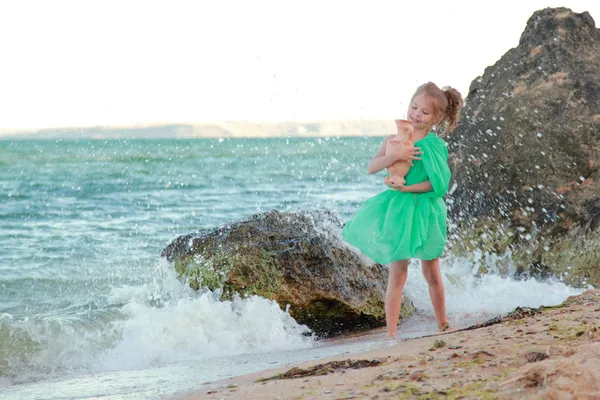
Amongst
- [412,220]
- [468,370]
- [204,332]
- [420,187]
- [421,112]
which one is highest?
[421,112]

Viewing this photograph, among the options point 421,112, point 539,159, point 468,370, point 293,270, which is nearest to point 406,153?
point 421,112

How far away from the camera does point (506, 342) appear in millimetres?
3215

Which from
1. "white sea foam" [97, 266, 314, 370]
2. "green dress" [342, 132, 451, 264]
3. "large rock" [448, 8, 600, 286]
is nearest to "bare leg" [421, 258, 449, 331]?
"green dress" [342, 132, 451, 264]

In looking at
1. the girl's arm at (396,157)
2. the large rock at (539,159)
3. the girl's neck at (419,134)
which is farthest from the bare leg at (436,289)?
the large rock at (539,159)

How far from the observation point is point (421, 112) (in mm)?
4805

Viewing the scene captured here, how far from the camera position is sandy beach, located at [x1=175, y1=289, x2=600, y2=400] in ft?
7.82

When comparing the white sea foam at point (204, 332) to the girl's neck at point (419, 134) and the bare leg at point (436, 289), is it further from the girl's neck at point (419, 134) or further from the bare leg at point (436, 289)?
the girl's neck at point (419, 134)

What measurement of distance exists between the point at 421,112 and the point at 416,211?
63 centimetres

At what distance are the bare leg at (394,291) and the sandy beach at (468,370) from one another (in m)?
0.85

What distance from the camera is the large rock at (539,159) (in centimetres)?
675

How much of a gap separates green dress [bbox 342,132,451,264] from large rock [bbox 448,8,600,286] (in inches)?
91.3

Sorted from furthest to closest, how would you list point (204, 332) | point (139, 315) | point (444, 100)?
point (139, 315) < point (204, 332) < point (444, 100)

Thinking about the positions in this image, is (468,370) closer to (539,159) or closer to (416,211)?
(416,211)

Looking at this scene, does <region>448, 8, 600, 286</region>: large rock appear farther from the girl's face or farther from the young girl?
the girl's face
